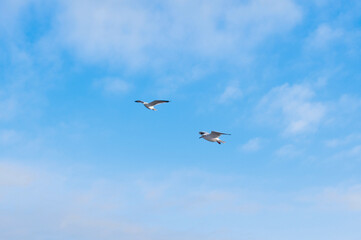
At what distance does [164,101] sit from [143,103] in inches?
459

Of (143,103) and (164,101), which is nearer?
(164,101)

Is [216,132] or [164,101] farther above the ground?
[164,101]

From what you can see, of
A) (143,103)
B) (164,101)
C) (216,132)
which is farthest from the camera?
(143,103)

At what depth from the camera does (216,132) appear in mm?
106062

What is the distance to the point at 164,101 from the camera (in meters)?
131

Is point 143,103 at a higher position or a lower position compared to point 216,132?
higher

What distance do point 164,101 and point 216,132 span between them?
101 ft

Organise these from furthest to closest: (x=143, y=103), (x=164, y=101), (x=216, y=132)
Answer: (x=143, y=103), (x=164, y=101), (x=216, y=132)

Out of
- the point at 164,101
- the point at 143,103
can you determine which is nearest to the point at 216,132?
the point at 164,101

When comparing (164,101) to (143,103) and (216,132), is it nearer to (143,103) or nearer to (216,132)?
(143,103)

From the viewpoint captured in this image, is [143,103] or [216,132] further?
[143,103]
